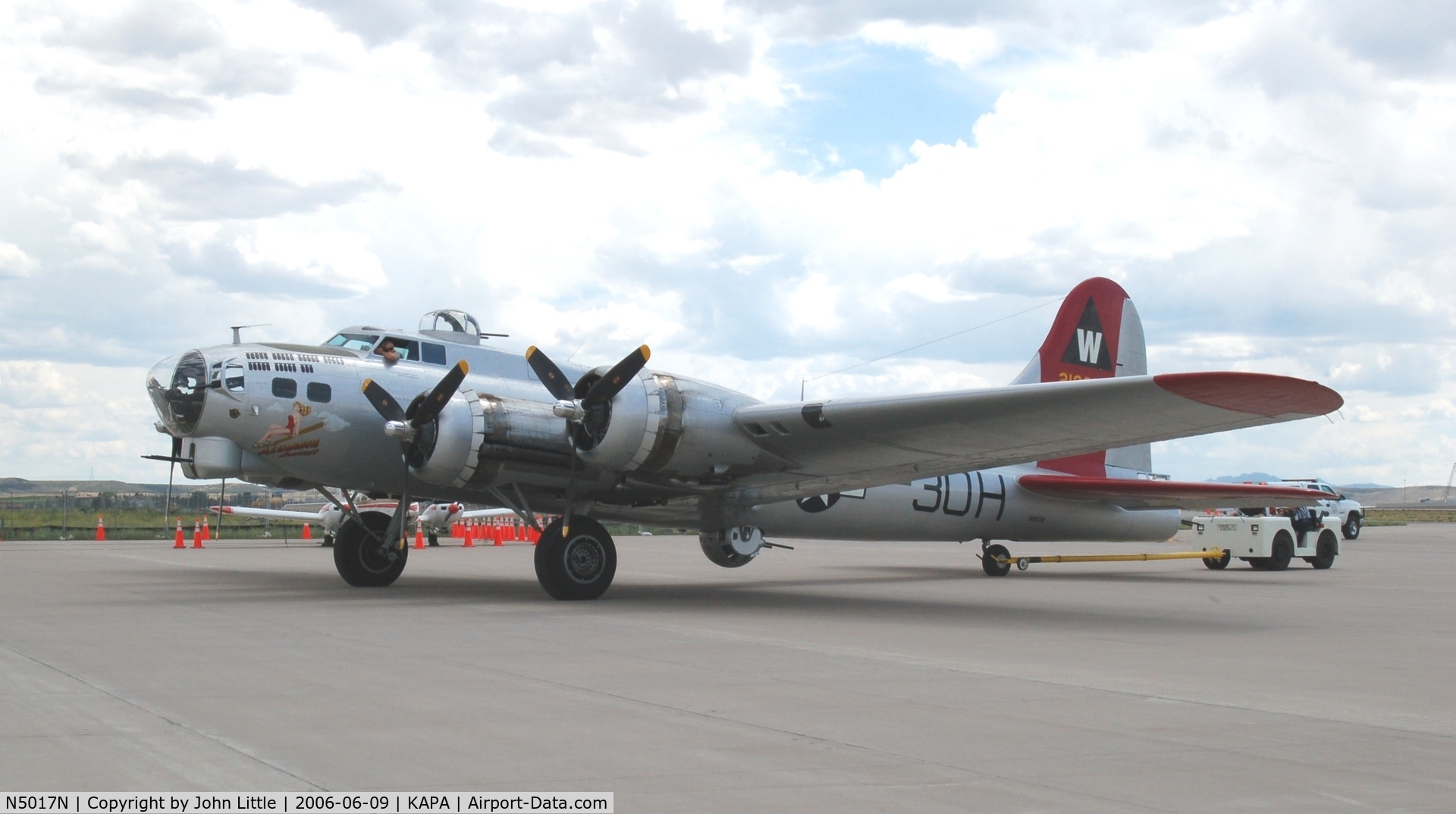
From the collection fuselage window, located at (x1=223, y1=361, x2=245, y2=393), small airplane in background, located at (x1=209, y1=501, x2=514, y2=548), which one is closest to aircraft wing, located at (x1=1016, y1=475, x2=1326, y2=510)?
fuselage window, located at (x1=223, y1=361, x2=245, y2=393)

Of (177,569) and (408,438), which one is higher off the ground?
(408,438)

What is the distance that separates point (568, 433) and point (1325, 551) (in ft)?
57.2

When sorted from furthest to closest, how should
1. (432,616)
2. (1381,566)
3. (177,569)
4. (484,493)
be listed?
(1381,566), (177,569), (484,493), (432,616)

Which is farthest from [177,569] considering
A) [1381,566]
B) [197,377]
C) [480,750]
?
[1381,566]

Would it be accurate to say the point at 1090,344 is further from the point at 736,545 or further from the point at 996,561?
the point at 736,545

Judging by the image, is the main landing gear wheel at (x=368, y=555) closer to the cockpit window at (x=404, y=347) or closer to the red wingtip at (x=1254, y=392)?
the cockpit window at (x=404, y=347)

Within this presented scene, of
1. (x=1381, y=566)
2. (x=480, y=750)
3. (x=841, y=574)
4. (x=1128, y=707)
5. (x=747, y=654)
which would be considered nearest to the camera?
(x=480, y=750)

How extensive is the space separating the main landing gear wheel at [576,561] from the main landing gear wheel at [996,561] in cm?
917

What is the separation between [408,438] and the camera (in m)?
13.8

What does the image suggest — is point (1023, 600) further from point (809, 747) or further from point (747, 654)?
point (809, 747)

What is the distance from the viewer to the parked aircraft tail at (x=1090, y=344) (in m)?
20.3

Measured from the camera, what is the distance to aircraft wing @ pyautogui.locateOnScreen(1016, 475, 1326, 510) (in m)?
19.3

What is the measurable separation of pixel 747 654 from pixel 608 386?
5.00 metres

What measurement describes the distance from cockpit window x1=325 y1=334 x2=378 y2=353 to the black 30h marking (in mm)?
11463
